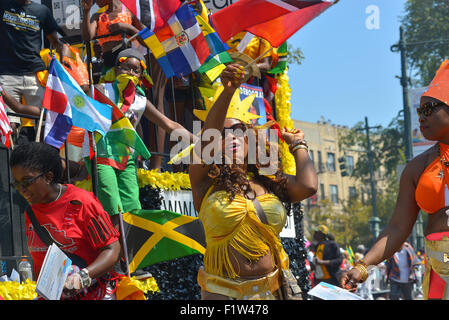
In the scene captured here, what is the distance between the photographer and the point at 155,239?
7.63 m

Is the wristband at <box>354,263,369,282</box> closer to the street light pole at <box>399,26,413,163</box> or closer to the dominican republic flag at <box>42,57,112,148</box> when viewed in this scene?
the dominican republic flag at <box>42,57,112,148</box>

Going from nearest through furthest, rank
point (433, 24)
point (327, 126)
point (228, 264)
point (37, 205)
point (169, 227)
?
point (37, 205) → point (228, 264) → point (169, 227) → point (433, 24) → point (327, 126)

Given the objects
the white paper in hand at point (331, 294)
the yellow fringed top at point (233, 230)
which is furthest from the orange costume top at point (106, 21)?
the white paper in hand at point (331, 294)

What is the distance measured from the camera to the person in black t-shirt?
805cm

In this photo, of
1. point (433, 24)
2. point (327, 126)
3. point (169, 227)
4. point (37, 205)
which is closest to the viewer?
point (37, 205)

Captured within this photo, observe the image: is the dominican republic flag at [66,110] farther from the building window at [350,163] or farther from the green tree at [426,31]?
the building window at [350,163]

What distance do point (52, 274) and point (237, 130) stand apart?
5.30 feet

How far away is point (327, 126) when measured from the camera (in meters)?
70.4

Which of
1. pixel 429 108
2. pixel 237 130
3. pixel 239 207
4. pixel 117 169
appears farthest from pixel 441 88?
pixel 117 169

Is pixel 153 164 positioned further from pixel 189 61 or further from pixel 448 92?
pixel 448 92

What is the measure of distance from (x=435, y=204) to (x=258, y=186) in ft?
3.67

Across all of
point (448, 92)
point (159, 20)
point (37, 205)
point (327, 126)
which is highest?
point (159, 20)

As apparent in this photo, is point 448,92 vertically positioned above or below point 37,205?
above

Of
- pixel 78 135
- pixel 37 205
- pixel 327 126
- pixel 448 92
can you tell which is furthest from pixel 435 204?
pixel 327 126
